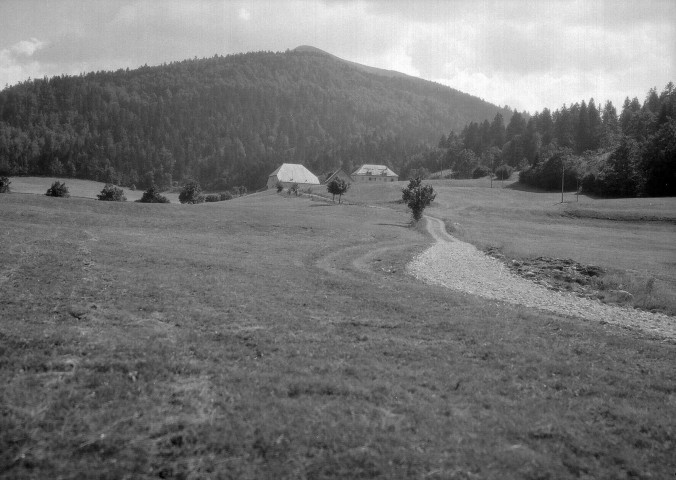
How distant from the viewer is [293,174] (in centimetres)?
17188

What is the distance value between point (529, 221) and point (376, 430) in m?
85.8

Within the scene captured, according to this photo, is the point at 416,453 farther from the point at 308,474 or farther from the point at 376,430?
the point at 308,474

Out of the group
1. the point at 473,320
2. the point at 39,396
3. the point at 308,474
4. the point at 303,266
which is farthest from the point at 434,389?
the point at 303,266

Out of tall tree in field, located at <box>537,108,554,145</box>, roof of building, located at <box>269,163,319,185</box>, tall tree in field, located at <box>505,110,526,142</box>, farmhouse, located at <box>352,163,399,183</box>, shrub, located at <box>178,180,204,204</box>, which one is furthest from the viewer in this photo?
farmhouse, located at <box>352,163,399,183</box>

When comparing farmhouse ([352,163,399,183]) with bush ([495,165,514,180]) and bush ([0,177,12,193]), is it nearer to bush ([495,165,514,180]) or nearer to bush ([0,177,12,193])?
bush ([495,165,514,180])

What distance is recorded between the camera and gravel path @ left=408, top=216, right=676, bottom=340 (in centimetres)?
1909

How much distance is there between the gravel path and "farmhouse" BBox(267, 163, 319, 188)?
128413 millimetres

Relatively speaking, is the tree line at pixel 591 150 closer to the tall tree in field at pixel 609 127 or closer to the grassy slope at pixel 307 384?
the tall tree in field at pixel 609 127

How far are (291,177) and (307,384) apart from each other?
16252 centimetres

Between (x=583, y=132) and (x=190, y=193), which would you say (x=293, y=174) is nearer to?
(x=190, y=193)

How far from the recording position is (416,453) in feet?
25.0

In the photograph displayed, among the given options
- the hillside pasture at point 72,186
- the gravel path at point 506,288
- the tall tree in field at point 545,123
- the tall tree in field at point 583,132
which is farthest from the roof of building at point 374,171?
the gravel path at point 506,288

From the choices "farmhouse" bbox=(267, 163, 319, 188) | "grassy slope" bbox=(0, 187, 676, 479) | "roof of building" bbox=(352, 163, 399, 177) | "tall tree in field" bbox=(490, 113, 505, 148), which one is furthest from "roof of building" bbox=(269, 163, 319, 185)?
"grassy slope" bbox=(0, 187, 676, 479)

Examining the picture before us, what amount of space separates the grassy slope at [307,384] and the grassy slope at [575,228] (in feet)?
40.1
